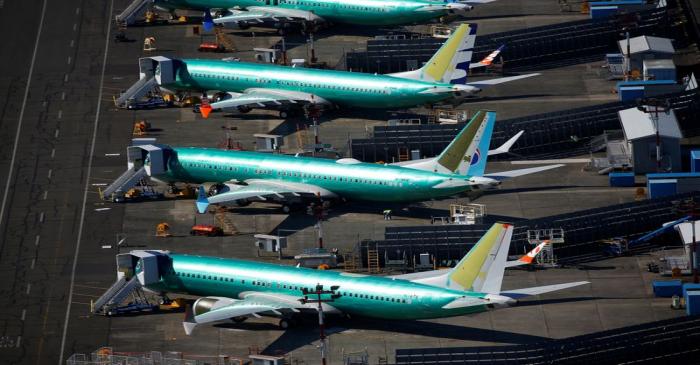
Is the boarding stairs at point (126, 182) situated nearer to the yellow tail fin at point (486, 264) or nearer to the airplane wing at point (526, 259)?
the airplane wing at point (526, 259)

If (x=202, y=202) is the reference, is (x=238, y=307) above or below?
below

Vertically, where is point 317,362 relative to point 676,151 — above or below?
below

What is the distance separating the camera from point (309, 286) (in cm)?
16688

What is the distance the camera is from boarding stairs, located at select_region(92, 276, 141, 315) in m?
173

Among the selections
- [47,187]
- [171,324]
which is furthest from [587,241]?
[47,187]

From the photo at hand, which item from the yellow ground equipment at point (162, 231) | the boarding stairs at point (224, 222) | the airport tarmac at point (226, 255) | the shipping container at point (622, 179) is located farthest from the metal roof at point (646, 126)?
the yellow ground equipment at point (162, 231)

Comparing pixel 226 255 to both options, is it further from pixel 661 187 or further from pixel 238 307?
pixel 661 187

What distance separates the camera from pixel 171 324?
560 ft

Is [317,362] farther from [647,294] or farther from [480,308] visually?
[647,294]

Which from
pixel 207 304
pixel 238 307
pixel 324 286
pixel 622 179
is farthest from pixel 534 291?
pixel 622 179

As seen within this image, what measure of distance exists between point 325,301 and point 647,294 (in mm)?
28462

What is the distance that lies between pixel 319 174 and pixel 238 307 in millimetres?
26455

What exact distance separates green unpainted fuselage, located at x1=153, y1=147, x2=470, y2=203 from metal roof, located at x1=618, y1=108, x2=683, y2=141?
21.5 meters

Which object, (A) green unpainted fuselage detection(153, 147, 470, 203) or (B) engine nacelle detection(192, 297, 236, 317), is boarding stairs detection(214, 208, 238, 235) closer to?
(A) green unpainted fuselage detection(153, 147, 470, 203)
